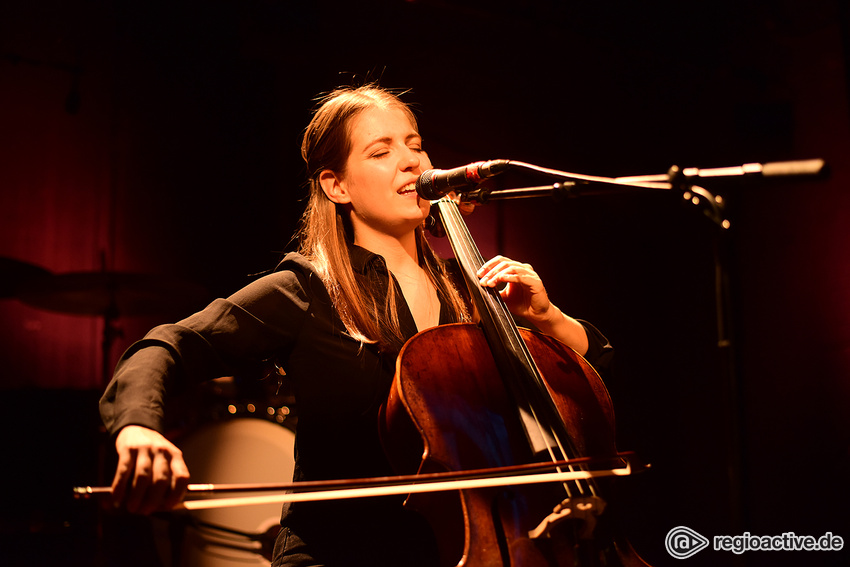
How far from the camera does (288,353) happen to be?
4.85 ft

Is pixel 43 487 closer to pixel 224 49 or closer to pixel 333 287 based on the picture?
pixel 333 287

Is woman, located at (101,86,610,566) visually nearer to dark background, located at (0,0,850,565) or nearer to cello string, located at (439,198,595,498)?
cello string, located at (439,198,595,498)

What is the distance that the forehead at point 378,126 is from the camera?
5.43 ft

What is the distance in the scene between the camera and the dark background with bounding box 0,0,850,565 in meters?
2.75

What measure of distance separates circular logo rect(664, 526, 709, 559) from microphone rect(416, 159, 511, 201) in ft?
6.82

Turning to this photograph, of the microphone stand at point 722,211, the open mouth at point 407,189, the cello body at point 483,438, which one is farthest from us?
the open mouth at point 407,189

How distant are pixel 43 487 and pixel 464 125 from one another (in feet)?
7.45

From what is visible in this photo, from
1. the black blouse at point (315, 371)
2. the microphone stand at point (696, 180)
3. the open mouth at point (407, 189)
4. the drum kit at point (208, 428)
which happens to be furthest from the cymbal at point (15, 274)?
the microphone stand at point (696, 180)

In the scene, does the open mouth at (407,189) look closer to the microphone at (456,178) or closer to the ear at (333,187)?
the microphone at (456,178)

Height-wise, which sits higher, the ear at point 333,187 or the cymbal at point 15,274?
the ear at point 333,187

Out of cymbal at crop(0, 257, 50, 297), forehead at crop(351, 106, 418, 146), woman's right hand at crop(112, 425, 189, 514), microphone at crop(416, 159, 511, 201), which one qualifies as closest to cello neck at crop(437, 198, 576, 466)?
microphone at crop(416, 159, 511, 201)

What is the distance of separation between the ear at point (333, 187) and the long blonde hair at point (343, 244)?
17mm

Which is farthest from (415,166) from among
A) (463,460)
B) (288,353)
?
(463,460)

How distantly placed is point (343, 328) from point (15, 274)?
218 centimetres
